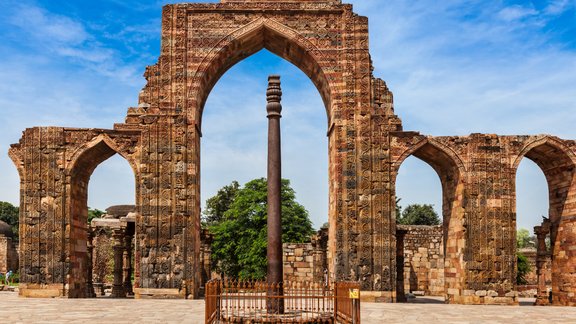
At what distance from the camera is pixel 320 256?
23641 mm

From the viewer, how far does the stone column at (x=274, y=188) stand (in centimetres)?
1034

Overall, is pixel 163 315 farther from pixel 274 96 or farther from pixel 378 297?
pixel 378 297

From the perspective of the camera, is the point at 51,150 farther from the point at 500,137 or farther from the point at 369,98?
the point at 500,137

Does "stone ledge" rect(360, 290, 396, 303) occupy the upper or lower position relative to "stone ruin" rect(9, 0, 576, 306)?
lower

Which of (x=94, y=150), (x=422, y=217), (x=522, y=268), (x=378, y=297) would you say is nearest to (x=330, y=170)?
(x=378, y=297)

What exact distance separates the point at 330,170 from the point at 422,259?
8360 millimetres

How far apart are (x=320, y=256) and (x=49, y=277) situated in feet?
32.7

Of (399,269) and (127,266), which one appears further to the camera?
(127,266)

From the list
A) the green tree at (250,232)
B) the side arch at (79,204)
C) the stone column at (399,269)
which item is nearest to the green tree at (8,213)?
the green tree at (250,232)

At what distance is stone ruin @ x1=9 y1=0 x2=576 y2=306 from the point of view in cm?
1741

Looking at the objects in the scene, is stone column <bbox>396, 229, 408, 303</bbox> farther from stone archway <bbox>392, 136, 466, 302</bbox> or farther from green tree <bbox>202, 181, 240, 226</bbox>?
green tree <bbox>202, 181, 240, 226</bbox>

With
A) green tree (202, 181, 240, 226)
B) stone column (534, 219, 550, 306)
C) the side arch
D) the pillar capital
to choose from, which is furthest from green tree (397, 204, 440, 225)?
the pillar capital

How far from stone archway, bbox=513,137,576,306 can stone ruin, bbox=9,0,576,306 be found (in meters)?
0.05

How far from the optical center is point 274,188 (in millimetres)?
10523
